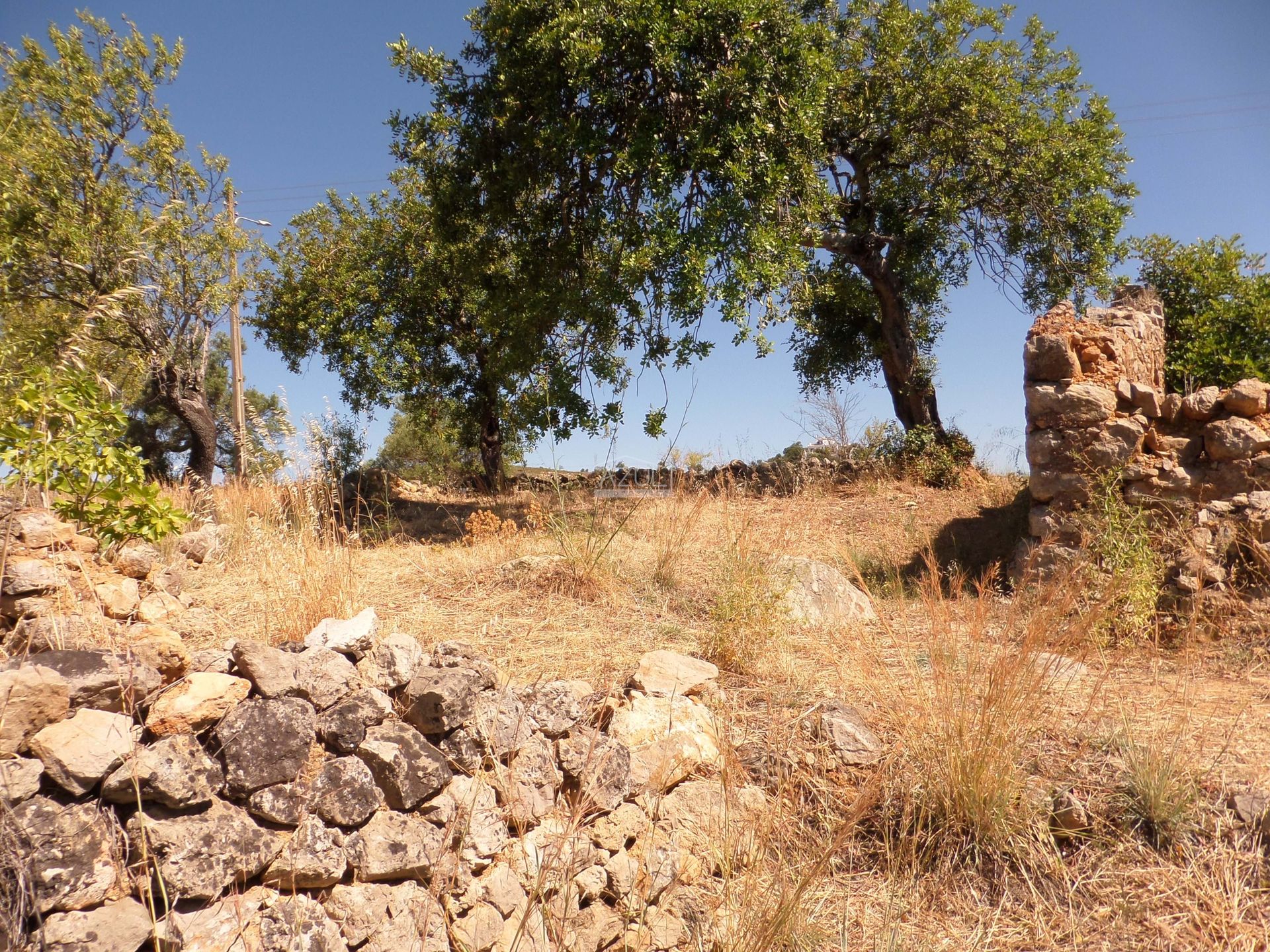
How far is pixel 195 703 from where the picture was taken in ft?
8.48

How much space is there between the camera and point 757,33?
286 inches

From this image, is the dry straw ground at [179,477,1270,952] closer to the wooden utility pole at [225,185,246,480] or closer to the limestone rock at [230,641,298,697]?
the limestone rock at [230,641,298,697]

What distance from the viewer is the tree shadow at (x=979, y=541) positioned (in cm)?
733

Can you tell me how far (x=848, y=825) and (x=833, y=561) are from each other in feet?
15.2

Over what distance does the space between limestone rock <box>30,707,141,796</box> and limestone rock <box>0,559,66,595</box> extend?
96 centimetres

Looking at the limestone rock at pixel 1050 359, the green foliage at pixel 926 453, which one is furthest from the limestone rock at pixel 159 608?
the green foliage at pixel 926 453

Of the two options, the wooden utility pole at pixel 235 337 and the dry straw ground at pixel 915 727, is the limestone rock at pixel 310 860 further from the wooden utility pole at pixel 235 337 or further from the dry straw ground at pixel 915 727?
the wooden utility pole at pixel 235 337

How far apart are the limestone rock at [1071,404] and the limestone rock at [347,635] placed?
A: 5.66 m

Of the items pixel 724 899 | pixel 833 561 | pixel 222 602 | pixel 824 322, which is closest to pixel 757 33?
pixel 833 561

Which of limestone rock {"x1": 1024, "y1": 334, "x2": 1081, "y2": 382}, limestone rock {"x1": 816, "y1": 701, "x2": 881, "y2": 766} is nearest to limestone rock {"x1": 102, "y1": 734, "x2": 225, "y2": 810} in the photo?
limestone rock {"x1": 816, "y1": 701, "x2": 881, "y2": 766}

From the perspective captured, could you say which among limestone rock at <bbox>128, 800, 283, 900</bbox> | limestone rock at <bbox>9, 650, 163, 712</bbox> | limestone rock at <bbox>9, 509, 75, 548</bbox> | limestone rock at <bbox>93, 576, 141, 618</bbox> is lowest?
limestone rock at <bbox>128, 800, 283, 900</bbox>

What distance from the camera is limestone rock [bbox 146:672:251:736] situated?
8.24ft

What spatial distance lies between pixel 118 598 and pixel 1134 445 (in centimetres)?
683

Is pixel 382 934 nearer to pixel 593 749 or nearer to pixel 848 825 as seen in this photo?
pixel 593 749
